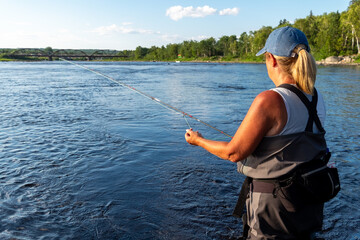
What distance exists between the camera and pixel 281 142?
2.09 m

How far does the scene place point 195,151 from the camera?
842 cm

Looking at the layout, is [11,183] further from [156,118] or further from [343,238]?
[156,118]

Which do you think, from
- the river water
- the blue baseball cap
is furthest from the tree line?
the blue baseball cap

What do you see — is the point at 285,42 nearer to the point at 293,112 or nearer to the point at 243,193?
the point at 293,112

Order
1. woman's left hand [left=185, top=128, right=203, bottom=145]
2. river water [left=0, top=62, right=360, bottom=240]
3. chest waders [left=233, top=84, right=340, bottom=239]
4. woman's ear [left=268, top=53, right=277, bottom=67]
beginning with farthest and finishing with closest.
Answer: river water [left=0, top=62, right=360, bottom=240], woman's left hand [left=185, top=128, right=203, bottom=145], woman's ear [left=268, top=53, right=277, bottom=67], chest waders [left=233, top=84, right=340, bottom=239]

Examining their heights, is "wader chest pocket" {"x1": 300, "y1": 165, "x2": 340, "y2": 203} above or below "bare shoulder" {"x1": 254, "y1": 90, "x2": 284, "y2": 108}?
below

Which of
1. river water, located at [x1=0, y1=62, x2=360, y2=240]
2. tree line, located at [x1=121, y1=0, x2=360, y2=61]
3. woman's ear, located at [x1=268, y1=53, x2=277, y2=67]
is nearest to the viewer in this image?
woman's ear, located at [x1=268, y1=53, x2=277, y2=67]

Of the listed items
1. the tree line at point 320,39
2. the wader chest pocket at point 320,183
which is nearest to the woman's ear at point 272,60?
the wader chest pocket at point 320,183

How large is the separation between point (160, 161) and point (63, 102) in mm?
11693

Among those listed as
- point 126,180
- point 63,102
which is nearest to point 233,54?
point 63,102

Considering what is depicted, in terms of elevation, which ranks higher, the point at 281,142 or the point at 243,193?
the point at 281,142

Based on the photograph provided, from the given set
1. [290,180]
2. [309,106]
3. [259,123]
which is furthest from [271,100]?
[290,180]

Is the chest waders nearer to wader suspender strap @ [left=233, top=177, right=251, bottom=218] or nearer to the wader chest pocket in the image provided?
the wader chest pocket

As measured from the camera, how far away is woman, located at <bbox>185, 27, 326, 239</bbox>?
6.66ft
